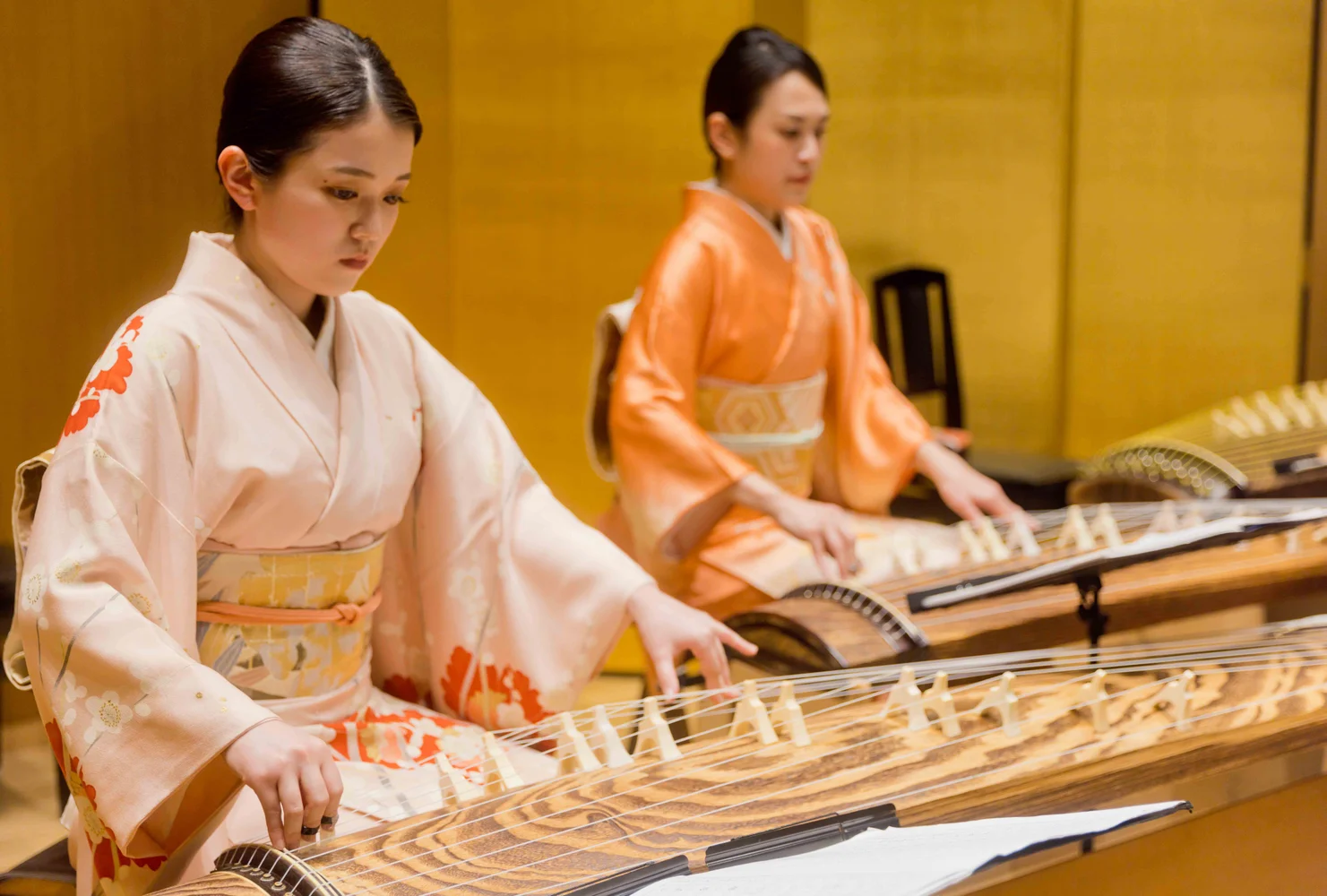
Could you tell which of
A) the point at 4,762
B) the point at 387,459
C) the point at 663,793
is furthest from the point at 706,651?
the point at 4,762

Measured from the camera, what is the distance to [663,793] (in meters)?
1.45

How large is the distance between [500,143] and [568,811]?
2.63m

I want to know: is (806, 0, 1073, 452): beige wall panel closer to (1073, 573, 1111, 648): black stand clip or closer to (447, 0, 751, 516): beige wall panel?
(447, 0, 751, 516): beige wall panel

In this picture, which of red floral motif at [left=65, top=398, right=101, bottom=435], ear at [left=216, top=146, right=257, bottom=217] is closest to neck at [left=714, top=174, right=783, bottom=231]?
ear at [left=216, top=146, right=257, bottom=217]

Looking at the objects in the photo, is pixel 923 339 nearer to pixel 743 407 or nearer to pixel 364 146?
pixel 743 407

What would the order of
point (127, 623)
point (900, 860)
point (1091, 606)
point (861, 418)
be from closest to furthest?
point (900, 860) < point (127, 623) < point (1091, 606) < point (861, 418)

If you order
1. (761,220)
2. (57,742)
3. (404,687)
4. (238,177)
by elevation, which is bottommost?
(404,687)

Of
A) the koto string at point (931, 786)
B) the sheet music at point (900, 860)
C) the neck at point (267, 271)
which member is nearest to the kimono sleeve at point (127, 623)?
the neck at point (267, 271)

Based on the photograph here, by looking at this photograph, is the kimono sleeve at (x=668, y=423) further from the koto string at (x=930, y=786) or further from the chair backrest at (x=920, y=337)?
the chair backrest at (x=920, y=337)

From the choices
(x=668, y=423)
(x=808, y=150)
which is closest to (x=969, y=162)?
(x=808, y=150)

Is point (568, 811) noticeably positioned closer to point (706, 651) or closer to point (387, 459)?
point (706, 651)

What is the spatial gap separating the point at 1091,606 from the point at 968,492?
628mm

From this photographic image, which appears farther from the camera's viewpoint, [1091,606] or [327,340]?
[1091,606]

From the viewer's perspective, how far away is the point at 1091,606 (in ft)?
7.07
